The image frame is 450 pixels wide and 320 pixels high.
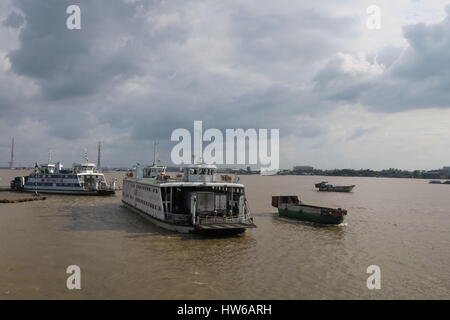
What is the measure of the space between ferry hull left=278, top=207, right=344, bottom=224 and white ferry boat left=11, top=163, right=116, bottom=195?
3817 centimetres

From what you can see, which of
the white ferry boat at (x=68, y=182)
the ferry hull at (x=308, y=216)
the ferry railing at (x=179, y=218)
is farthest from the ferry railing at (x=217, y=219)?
the white ferry boat at (x=68, y=182)

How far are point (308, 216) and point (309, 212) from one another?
0.47 m

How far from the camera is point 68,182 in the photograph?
68500mm

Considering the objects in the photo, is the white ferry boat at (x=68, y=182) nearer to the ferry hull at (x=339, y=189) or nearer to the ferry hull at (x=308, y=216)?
the ferry hull at (x=308, y=216)

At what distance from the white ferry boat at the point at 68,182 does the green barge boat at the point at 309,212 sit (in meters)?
36.8

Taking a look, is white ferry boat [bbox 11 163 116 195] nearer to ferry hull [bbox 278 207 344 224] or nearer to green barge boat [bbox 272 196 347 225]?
green barge boat [bbox 272 196 347 225]

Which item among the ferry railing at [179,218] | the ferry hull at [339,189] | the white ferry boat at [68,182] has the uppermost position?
the white ferry boat at [68,182]

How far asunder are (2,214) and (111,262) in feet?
88.9

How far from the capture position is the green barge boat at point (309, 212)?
1455 inches

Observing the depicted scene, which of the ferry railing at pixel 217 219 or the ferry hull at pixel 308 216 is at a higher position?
the ferry railing at pixel 217 219

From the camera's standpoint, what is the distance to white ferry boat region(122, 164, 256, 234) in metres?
28.7

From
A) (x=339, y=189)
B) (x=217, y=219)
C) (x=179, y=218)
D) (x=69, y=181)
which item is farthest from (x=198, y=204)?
(x=339, y=189)

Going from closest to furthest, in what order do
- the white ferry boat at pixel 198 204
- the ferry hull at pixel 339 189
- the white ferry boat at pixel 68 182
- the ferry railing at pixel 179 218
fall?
the white ferry boat at pixel 198 204 → the ferry railing at pixel 179 218 → the white ferry boat at pixel 68 182 → the ferry hull at pixel 339 189
